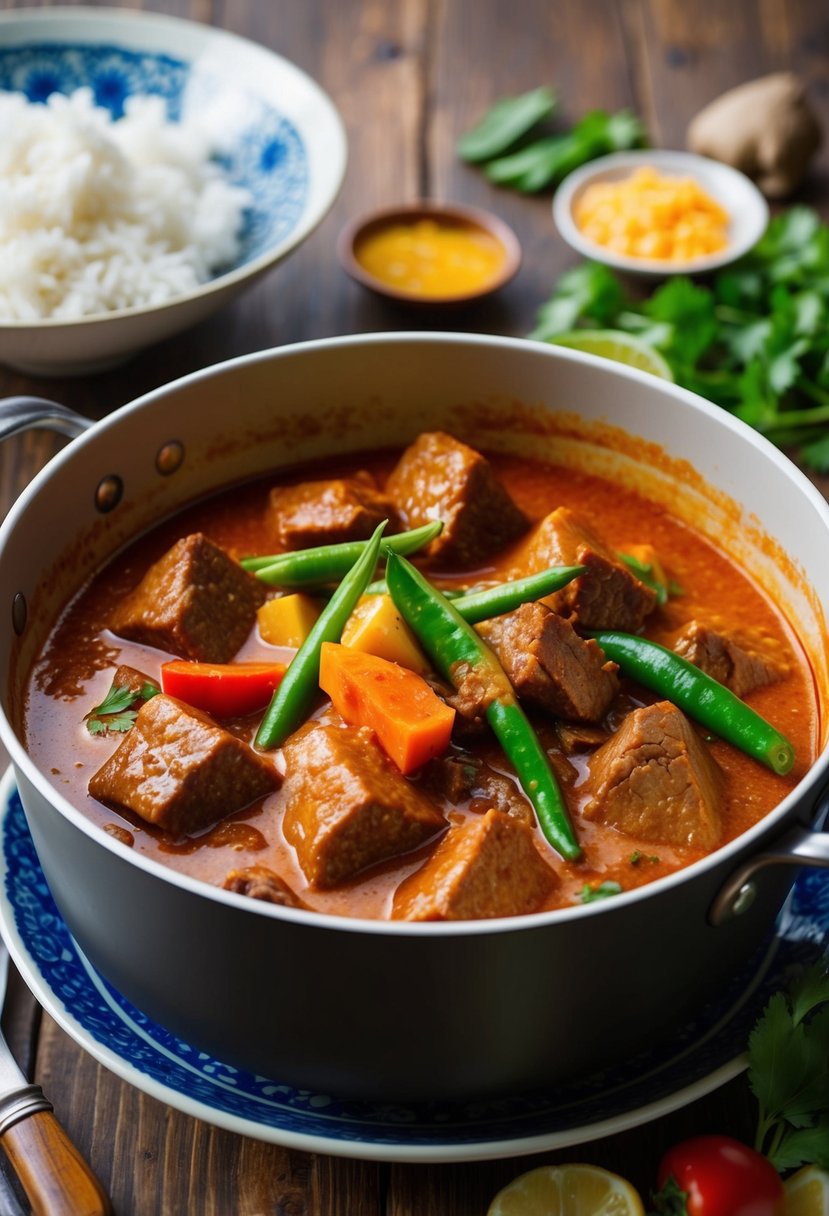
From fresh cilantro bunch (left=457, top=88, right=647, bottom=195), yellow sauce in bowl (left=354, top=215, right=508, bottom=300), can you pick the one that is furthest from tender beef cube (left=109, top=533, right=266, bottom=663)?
fresh cilantro bunch (left=457, top=88, right=647, bottom=195)

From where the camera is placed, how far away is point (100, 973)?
117 inches

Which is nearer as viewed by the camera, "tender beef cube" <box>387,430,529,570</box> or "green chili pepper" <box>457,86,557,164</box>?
"tender beef cube" <box>387,430,529,570</box>

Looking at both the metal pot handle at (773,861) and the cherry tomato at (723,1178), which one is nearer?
the metal pot handle at (773,861)

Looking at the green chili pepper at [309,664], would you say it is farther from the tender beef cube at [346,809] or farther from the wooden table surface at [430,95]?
the wooden table surface at [430,95]

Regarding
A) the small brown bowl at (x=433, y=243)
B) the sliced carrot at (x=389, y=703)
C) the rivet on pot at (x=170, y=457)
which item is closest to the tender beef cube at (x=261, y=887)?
the sliced carrot at (x=389, y=703)

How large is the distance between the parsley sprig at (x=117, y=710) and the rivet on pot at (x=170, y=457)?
71cm

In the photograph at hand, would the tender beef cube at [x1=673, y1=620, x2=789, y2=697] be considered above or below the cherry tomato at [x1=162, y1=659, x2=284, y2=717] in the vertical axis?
below

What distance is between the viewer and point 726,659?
3264 millimetres

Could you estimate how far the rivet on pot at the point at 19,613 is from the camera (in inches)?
123

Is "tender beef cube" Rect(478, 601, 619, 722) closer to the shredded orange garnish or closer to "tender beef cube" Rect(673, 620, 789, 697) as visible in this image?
"tender beef cube" Rect(673, 620, 789, 697)

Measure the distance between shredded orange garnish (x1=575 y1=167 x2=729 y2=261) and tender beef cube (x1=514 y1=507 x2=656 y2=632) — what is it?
2.24m

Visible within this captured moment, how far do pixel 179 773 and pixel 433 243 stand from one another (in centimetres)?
318

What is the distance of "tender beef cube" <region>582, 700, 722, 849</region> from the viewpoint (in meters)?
2.88

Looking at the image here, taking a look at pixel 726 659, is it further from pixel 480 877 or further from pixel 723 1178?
pixel 723 1178
